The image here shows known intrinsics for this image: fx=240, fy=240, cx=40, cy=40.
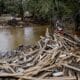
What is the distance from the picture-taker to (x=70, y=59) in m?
10.9

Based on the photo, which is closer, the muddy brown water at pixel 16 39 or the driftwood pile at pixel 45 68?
the driftwood pile at pixel 45 68

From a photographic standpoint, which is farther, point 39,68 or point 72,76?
point 39,68

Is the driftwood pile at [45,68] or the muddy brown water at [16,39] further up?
the driftwood pile at [45,68]

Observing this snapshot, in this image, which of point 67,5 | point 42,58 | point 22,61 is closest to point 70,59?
point 42,58

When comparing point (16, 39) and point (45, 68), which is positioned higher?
point (45, 68)

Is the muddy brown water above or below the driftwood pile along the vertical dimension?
below

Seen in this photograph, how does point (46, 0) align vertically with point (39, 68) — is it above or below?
above

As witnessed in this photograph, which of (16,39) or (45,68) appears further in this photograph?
(16,39)

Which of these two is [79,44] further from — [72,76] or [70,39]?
[72,76]

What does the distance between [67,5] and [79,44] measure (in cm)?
975

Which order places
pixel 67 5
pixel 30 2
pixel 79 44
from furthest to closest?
pixel 30 2 < pixel 67 5 < pixel 79 44

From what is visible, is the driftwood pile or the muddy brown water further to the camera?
the muddy brown water

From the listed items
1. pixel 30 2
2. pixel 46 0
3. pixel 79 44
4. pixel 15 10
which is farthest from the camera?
pixel 15 10

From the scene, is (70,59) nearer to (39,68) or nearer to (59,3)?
(39,68)
